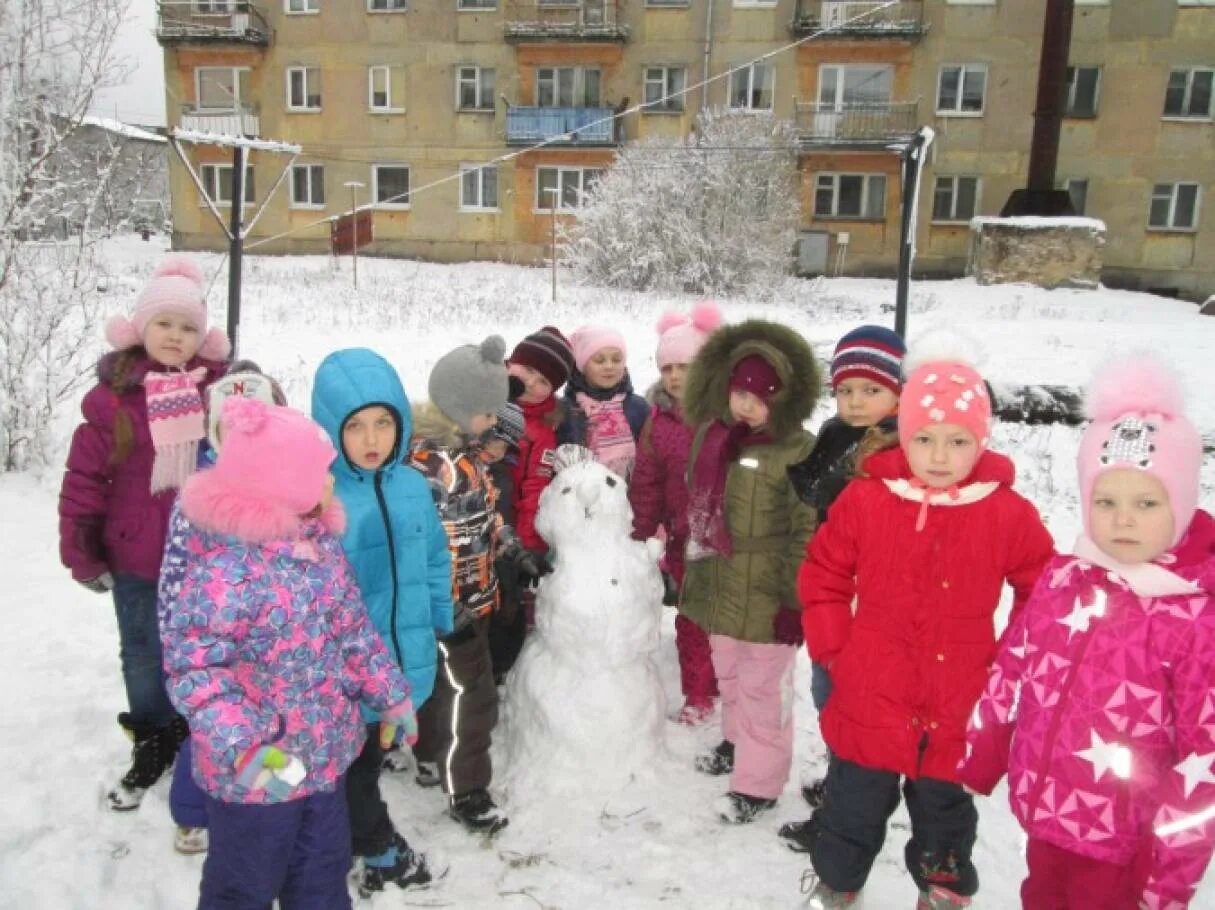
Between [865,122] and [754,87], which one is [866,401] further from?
[754,87]

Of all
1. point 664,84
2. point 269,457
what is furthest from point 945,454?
point 664,84

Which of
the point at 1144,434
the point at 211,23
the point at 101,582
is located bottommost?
the point at 101,582

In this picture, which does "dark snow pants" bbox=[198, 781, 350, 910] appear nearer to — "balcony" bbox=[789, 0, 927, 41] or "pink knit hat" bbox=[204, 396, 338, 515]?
"pink knit hat" bbox=[204, 396, 338, 515]

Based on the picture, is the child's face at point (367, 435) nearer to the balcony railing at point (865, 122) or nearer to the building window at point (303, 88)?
the balcony railing at point (865, 122)

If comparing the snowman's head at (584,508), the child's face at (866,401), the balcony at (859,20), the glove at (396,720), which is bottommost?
the glove at (396,720)

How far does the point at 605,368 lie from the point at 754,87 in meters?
21.1

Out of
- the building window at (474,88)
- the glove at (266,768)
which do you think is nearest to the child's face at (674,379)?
the glove at (266,768)

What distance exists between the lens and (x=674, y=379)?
373 cm

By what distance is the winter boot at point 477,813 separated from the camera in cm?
289

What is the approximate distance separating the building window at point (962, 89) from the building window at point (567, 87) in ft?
29.0

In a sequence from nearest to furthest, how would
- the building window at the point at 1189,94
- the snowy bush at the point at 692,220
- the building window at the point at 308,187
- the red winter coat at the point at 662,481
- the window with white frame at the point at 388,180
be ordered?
1. the red winter coat at the point at 662,481
2. the snowy bush at the point at 692,220
3. the building window at the point at 1189,94
4. the window with white frame at the point at 388,180
5. the building window at the point at 308,187

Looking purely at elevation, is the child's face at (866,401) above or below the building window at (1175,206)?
below

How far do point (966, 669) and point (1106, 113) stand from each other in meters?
23.8

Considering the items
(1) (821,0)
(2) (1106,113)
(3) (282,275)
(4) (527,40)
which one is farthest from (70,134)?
(2) (1106,113)
